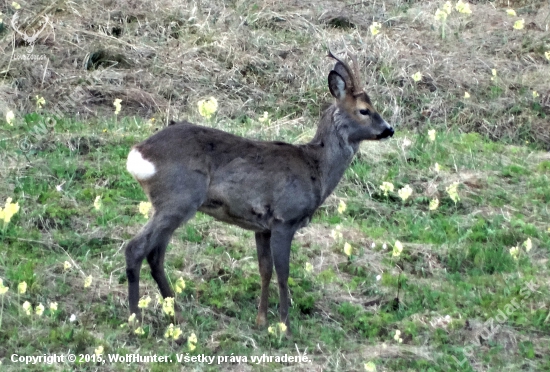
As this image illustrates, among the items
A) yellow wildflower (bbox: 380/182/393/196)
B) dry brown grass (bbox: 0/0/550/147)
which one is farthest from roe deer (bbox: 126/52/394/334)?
dry brown grass (bbox: 0/0/550/147)

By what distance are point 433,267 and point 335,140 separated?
1.39m

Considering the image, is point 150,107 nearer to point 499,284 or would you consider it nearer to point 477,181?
point 477,181

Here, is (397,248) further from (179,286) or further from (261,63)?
(261,63)

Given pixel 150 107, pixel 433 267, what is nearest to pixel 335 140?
pixel 433 267

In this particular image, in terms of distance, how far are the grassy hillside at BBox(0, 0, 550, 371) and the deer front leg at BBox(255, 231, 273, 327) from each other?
0.39ft

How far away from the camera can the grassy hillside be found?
631 cm

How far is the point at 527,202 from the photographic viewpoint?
9.03 meters

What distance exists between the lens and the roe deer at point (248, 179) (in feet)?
20.5

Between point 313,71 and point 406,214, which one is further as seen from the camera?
point 313,71

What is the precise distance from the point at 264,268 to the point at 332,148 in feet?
3.58

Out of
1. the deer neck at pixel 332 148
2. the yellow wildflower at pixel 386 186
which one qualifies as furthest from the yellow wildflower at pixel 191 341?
the yellow wildflower at pixel 386 186

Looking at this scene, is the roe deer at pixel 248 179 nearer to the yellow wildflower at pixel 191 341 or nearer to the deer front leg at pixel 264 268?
the deer front leg at pixel 264 268

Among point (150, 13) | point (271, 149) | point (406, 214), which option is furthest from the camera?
point (150, 13)

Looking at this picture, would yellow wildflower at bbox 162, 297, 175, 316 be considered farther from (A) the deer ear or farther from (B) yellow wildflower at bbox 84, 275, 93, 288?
(A) the deer ear
